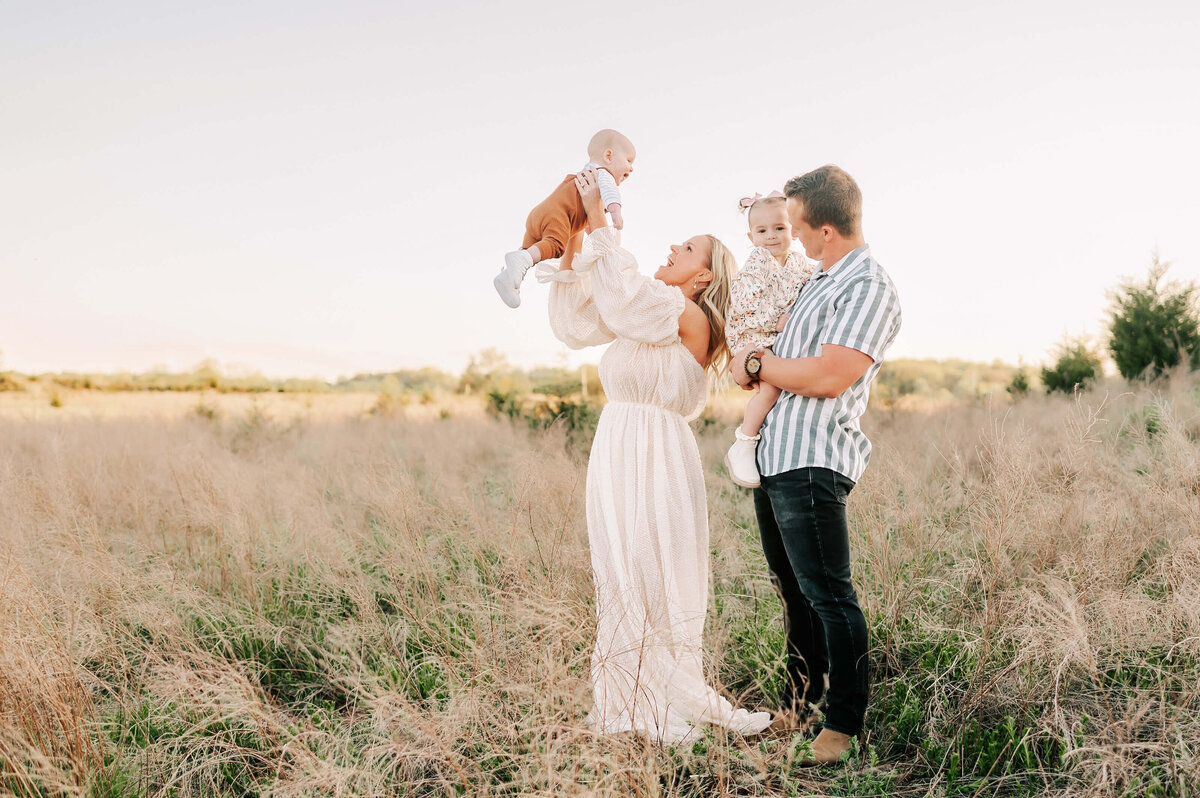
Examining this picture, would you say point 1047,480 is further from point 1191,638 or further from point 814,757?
point 814,757

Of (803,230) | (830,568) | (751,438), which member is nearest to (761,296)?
(803,230)

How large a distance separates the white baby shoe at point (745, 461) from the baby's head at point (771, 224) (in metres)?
0.79

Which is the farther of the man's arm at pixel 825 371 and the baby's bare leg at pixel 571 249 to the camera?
the baby's bare leg at pixel 571 249

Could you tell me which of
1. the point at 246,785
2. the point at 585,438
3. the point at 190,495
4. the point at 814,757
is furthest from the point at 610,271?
the point at 585,438

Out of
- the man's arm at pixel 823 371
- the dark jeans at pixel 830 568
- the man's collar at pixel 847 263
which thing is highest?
the man's collar at pixel 847 263

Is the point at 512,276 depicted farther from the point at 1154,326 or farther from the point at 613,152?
the point at 1154,326

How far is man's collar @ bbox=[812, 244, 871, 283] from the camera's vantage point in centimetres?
243

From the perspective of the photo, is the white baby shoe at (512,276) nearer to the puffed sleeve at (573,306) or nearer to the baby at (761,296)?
the puffed sleeve at (573,306)

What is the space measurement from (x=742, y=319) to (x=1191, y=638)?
2.11 meters

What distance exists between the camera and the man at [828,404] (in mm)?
2338

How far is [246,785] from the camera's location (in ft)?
9.11

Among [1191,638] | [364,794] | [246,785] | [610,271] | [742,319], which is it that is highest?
[610,271]

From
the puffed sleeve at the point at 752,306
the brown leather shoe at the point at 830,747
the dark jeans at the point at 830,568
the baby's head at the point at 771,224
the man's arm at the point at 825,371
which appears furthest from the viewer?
the baby's head at the point at 771,224

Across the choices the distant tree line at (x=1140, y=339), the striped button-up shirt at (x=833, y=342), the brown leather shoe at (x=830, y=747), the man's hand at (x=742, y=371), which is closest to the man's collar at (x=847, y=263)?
the striped button-up shirt at (x=833, y=342)
